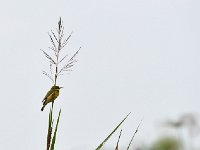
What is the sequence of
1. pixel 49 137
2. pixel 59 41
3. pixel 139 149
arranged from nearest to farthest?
1. pixel 49 137
2. pixel 59 41
3. pixel 139 149

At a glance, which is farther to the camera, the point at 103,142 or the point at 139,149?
the point at 139,149

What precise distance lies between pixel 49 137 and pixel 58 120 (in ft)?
0.82

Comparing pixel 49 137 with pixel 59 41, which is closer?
pixel 49 137

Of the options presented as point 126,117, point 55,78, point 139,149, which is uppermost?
point 55,78

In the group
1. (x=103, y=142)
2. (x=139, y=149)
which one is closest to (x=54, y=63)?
(x=103, y=142)

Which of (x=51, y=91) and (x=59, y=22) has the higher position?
(x=59, y=22)

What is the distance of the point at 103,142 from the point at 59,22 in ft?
1.99

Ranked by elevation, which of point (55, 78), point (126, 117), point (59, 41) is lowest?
point (126, 117)

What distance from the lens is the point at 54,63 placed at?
2527 mm

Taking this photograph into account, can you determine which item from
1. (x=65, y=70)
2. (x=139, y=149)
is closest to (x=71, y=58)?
Answer: (x=65, y=70)

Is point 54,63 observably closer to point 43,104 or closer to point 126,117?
point 43,104

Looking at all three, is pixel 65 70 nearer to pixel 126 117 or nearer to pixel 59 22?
pixel 59 22

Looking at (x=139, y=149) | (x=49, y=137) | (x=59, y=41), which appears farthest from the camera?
(x=139, y=149)

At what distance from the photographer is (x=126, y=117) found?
2508mm
